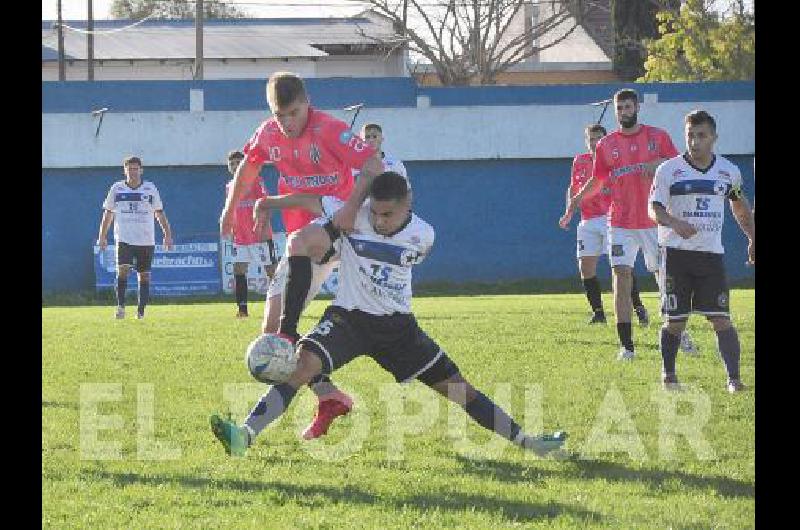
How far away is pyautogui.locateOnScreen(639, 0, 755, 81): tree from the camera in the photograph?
44125mm

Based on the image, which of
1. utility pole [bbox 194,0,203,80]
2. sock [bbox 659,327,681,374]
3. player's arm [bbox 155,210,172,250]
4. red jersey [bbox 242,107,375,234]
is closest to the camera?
red jersey [bbox 242,107,375,234]

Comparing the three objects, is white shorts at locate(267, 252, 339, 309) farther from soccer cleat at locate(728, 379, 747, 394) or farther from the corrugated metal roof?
the corrugated metal roof

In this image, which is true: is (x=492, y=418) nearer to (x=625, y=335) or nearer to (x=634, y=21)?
(x=625, y=335)

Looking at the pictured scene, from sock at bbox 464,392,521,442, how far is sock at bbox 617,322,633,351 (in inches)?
196

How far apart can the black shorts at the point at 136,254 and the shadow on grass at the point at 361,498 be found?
13.2 m

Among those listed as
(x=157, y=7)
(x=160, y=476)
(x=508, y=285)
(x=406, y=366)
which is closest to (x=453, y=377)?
(x=406, y=366)

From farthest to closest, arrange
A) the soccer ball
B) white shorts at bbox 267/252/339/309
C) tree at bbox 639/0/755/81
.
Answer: tree at bbox 639/0/755/81
white shorts at bbox 267/252/339/309
the soccer ball

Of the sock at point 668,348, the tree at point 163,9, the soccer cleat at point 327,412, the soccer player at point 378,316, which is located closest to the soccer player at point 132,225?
the sock at point 668,348

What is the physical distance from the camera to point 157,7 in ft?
281

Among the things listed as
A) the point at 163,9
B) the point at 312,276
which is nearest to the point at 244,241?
the point at 312,276

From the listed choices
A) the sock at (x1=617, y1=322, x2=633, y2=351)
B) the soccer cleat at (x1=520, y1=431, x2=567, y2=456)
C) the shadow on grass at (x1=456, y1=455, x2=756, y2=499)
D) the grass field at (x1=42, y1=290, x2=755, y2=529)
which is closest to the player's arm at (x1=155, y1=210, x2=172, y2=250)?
the grass field at (x1=42, y1=290, x2=755, y2=529)

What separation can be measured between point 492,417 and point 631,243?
5.91m
